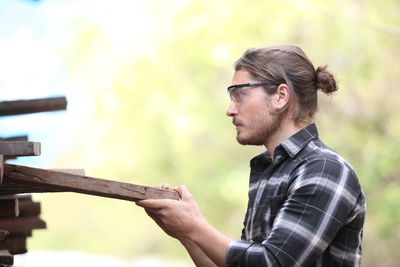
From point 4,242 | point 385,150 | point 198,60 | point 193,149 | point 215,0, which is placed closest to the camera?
point 4,242

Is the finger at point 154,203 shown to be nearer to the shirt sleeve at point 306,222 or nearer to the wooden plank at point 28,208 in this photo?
the shirt sleeve at point 306,222

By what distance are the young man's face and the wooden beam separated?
89 cm

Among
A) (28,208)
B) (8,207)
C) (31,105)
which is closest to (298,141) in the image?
(8,207)

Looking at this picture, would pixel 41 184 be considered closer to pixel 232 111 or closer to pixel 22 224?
pixel 232 111

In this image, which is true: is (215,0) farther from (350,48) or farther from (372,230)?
(372,230)

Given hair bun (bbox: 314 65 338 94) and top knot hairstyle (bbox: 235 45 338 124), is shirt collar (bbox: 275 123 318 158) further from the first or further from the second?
hair bun (bbox: 314 65 338 94)

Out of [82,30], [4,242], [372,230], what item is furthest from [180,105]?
[4,242]

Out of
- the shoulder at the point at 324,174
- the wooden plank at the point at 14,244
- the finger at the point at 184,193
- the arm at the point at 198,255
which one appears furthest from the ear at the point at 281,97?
the wooden plank at the point at 14,244

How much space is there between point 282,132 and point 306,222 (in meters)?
0.51

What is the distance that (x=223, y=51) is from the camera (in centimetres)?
1556

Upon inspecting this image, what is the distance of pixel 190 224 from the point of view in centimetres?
276

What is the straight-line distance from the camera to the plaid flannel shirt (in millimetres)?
2670

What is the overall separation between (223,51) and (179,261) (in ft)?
24.4

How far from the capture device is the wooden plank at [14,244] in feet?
12.7
